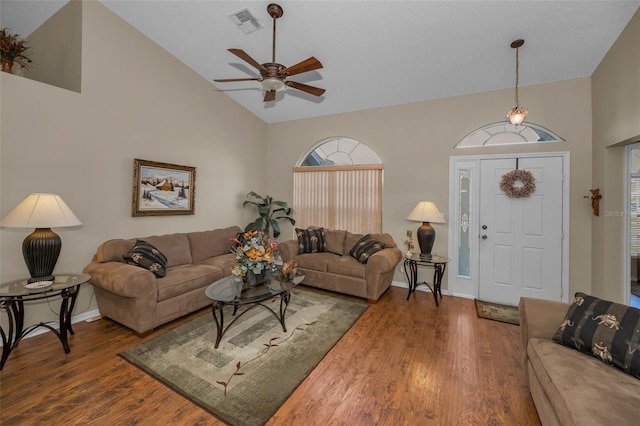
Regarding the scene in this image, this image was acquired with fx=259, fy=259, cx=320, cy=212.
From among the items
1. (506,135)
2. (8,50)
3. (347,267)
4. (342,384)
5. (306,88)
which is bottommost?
(342,384)

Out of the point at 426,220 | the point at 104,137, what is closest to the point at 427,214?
the point at 426,220

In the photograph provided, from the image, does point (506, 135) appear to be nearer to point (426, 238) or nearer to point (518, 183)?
point (518, 183)

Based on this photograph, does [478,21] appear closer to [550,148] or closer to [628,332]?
[550,148]

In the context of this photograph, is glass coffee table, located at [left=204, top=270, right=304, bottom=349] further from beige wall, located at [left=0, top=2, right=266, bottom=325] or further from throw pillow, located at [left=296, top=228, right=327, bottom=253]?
beige wall, located at [left=0, top=2, right=266, bottom=325]

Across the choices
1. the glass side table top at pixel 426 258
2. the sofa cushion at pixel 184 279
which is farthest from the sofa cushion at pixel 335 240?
the sofa cushion at pixel 184 279

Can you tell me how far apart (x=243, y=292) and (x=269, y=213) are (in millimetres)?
2816

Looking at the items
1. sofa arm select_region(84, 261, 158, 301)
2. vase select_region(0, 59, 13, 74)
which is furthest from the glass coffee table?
vase select_region(0, 59, 13, 74)

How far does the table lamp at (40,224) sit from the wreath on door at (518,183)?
197 inches

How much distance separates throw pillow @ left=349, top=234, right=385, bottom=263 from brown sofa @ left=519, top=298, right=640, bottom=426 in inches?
79.6

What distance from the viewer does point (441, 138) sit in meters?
4.01

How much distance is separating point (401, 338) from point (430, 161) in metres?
2.69

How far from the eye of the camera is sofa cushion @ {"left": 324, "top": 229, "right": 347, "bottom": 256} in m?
4.39

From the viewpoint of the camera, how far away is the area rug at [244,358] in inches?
71.6

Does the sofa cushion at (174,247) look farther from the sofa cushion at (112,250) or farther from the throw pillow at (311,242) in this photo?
the throw pillow at (311,242)
